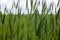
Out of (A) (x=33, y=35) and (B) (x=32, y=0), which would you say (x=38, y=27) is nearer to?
(A) (x=33, y=35)

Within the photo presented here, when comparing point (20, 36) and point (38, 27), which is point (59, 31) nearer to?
point (38, 27)

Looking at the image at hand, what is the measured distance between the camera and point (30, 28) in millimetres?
1298

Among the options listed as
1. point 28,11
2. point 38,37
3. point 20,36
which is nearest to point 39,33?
point 38,37

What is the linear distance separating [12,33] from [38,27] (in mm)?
192

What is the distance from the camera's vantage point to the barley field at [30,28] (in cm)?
115

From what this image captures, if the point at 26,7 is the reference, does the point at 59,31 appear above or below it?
below

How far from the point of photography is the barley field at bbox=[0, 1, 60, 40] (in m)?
1.15

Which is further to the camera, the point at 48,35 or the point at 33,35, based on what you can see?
the point at 48,35

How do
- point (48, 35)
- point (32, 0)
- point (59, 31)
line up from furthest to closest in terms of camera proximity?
point (32, 0), point (48, 35), point (59, 31)

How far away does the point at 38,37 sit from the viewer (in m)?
1.14

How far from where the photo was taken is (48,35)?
4.08 feet

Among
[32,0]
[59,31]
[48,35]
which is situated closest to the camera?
[59,31]

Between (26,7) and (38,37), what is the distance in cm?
38

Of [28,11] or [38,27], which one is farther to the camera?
[28,11]
